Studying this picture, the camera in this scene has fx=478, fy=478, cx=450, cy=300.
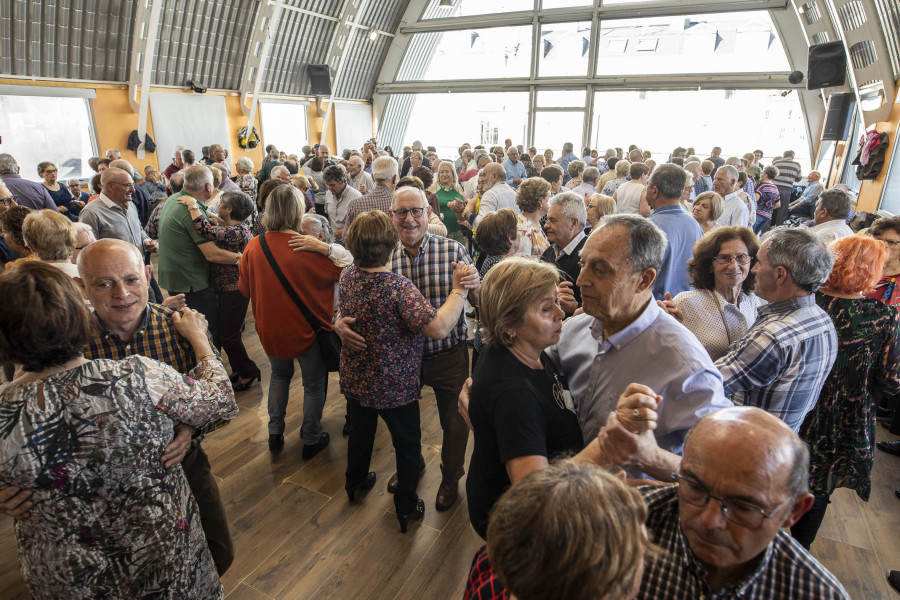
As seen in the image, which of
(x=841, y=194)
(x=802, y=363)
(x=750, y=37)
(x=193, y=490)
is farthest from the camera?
(x=750, y=37)

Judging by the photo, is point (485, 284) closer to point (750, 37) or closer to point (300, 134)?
point (750, 37)

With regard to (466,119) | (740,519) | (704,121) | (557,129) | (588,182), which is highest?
(466,119)

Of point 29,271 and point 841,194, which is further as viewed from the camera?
point 841,194

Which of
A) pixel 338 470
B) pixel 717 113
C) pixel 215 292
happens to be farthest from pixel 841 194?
→ pixel 717 113

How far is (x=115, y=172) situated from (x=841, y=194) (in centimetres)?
576

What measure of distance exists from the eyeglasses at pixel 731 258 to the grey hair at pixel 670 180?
1204 mm

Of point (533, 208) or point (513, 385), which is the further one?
point (533, 208)

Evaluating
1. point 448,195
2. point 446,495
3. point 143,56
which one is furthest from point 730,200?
point 143,56

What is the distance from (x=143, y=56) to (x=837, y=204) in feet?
40.9

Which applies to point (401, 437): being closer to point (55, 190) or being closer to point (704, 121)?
point (55, 190)

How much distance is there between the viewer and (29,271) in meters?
1.21

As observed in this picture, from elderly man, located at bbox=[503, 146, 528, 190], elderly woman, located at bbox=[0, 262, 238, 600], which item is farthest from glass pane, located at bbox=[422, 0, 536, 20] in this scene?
elderly woman, located at bbox=[0, 262, 238, 600]

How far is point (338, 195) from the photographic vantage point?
16.2 ft

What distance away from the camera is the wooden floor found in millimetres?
2291
